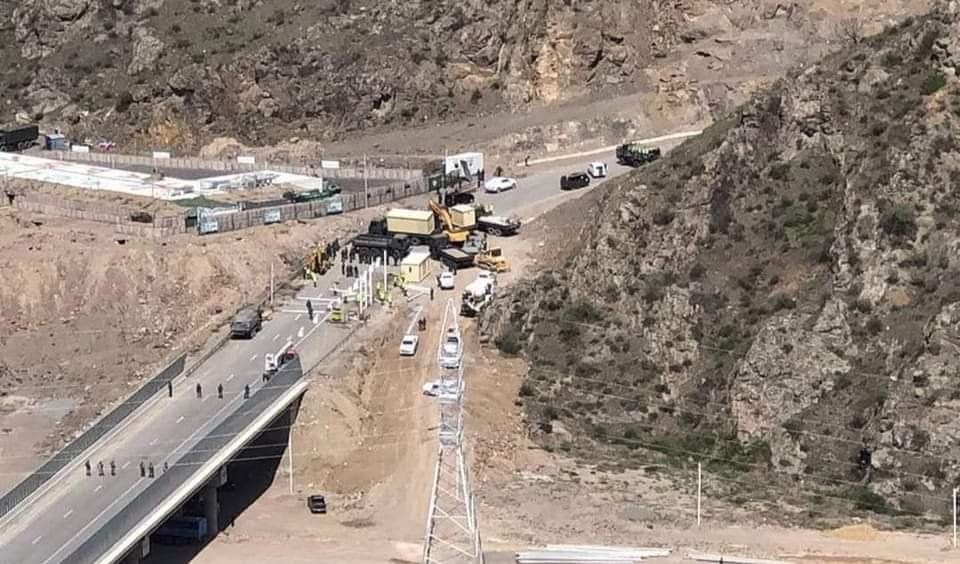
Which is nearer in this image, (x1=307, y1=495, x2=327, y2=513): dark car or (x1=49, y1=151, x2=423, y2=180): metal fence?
(x1=307, y1=495, x2=327, y2=513): dark car

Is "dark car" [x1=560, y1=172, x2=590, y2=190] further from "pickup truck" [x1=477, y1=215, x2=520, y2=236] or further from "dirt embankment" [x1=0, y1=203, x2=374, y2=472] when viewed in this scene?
"dirt embankment" [x1=0, y1=203, x2=374, y2=472]

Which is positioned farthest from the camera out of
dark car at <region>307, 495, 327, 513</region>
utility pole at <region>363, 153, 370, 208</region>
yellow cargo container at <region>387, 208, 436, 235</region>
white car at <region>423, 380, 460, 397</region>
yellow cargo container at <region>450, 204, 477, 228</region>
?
utility pole at <region>363, 153, 370, 208</region>

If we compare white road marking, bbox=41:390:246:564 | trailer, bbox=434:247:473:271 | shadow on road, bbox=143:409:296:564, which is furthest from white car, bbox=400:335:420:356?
trailer, bbox=434:247:473:271

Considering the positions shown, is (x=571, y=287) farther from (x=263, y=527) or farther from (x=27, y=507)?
(x=27, y=507)

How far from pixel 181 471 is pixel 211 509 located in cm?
406

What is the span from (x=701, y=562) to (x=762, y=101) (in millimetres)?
29620

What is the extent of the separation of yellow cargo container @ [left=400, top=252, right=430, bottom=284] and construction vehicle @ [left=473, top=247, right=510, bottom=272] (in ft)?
8.62

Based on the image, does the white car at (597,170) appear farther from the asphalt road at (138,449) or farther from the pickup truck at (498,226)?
the asphalt road at (138,449)

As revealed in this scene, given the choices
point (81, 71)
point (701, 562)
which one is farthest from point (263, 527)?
point (81, 71)

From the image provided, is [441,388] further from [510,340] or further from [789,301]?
[789,301]

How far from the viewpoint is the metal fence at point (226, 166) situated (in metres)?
106

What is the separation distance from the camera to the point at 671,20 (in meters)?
116

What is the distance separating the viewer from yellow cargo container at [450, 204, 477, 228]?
91.4 meters

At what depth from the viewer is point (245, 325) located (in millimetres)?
76938
